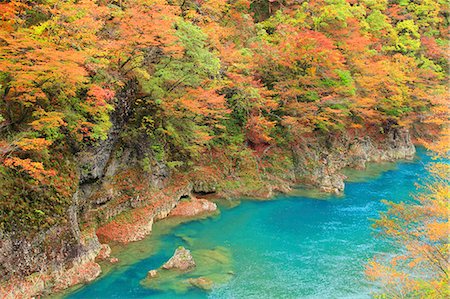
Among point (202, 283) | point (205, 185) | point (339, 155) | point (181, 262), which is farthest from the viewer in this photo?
point (339, 155)

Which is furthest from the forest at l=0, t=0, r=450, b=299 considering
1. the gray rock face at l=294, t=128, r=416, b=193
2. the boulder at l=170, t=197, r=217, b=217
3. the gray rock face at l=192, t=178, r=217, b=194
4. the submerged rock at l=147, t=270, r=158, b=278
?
the submerged rock at l=147, t=270, r=158, b=278

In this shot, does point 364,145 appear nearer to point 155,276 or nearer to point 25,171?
point 155,276

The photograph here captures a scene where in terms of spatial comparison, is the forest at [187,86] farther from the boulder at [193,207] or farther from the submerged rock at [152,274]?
the submerged rock at [152,274]

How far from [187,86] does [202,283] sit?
32.1 ft

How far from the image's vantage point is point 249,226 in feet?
56.5

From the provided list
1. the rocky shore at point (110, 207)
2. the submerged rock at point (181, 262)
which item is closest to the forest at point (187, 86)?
the rocky shore at point (110, 207)

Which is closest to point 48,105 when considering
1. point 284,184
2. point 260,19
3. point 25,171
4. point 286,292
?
point 25,171

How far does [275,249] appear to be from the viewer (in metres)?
14.9

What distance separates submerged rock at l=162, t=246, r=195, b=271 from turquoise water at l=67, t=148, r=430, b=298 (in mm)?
413

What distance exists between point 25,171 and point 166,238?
244 inches

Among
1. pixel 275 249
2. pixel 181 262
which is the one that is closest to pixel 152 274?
pixel 181 262

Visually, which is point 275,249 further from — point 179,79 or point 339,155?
point 339,155

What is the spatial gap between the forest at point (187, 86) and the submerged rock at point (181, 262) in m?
3.84

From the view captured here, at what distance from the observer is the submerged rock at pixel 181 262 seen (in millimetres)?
12541
